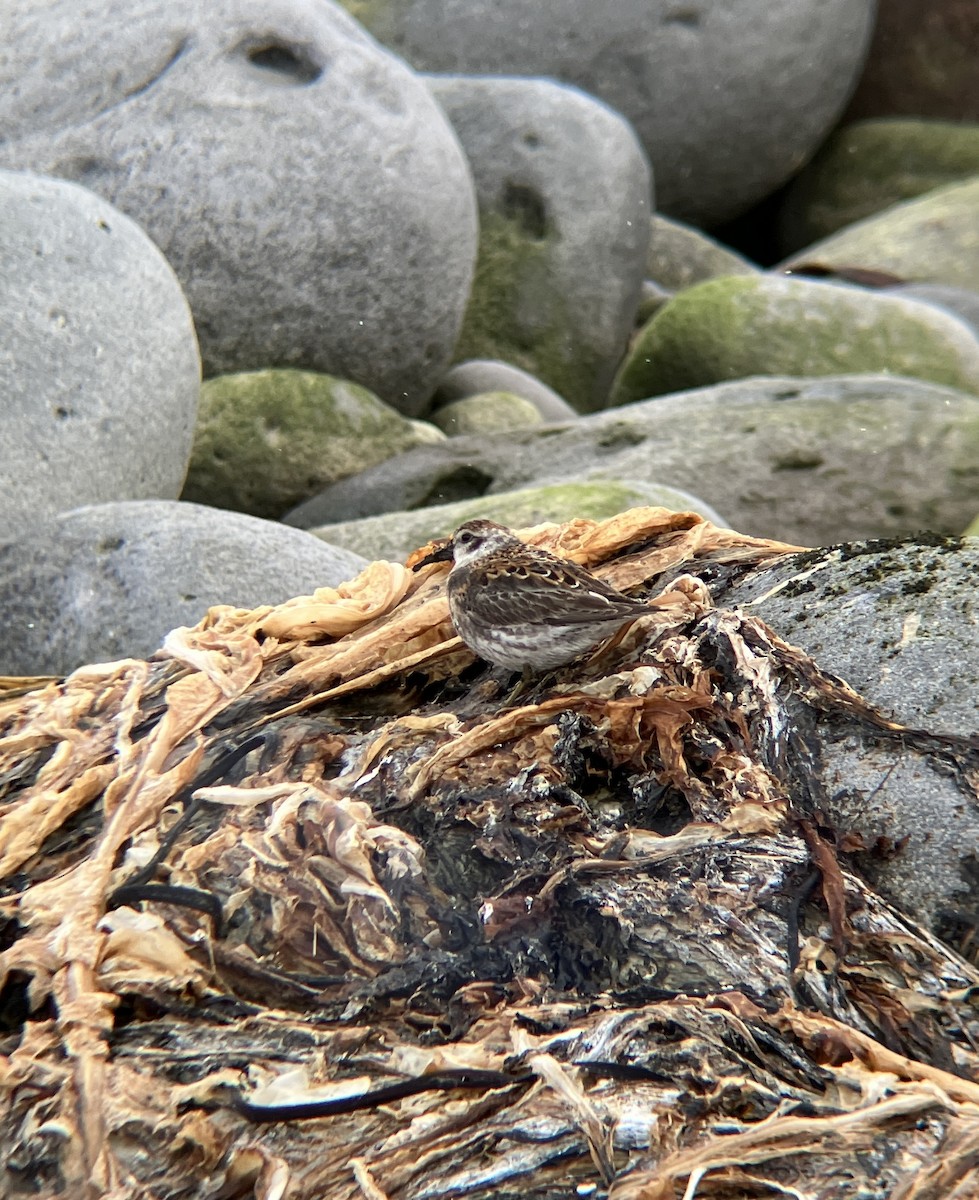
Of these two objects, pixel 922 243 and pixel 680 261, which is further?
pixel 680 261

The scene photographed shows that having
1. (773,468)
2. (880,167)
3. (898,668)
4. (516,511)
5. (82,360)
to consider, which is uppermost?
(898,668)

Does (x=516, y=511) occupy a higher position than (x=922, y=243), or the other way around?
(x=516, y=511)

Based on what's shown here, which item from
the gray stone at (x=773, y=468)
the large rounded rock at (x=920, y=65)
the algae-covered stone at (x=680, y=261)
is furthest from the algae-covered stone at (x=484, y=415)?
the large rounded rock at (x=920, y=65)

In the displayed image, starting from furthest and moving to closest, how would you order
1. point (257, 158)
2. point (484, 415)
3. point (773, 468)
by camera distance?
1. point (484, 415)
2. point (257, 158)
3. point (773, 468)

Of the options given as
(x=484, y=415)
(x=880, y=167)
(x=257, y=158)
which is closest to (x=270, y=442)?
(x=257, y=158)

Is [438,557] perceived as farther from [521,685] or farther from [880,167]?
[880,167]

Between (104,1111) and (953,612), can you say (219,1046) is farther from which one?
(953,612)

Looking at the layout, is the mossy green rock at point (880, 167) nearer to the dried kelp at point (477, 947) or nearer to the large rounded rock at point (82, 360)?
the large rounded rock at point (82, 360)

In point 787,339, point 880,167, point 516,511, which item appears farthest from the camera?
point 880,167
